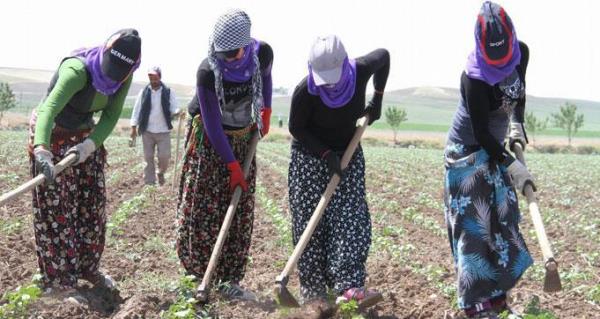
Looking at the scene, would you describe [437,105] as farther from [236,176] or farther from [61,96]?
[61,96]

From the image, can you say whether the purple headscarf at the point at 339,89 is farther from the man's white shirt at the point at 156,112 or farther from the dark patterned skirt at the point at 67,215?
the man's white shirt at the point at 156,112

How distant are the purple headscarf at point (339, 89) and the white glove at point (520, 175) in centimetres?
105

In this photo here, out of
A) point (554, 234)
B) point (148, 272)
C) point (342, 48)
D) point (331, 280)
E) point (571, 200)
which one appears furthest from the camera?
point (571, 200)

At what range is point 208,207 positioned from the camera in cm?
531

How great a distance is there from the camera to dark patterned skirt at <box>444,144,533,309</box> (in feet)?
14.7

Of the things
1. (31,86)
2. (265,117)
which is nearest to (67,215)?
(265,117)

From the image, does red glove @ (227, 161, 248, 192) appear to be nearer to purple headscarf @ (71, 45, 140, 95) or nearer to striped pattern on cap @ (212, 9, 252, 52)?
striped pattern on cap @ (212, 9, 252, 52)

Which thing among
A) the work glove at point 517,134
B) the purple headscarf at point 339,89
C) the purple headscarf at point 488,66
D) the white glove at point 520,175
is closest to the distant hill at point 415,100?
the work glove at point 517,134

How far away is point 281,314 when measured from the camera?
485 centimetres

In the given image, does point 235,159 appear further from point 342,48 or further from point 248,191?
point 342,48

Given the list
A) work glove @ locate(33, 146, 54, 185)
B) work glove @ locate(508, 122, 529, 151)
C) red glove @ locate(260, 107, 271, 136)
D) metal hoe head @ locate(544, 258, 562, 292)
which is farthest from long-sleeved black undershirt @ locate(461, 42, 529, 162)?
work glove @ locate(33, 146, 54, 185)

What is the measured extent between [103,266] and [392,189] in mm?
8129

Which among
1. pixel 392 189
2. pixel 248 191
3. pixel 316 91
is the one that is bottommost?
pixel 392 189

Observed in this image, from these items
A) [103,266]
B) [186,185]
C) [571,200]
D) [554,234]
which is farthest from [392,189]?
[186,185]
